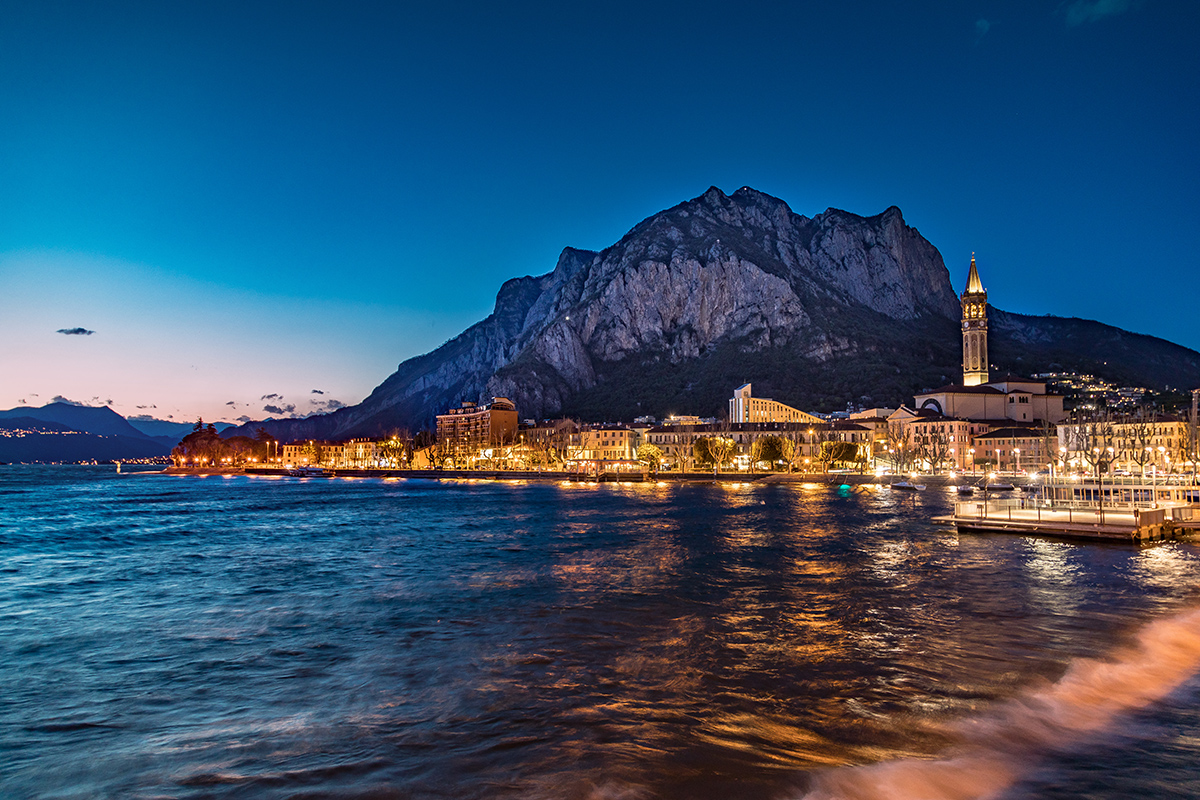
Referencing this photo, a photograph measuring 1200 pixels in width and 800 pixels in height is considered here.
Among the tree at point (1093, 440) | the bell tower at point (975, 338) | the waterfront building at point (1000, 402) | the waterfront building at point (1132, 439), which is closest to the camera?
the tree at point (1093, 440)

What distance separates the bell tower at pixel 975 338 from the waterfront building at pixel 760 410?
119ft

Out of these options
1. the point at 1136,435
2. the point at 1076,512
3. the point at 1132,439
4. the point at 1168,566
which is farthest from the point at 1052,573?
the point at 1136,435

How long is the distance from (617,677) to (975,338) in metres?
169

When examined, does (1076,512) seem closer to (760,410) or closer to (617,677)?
(617,677)

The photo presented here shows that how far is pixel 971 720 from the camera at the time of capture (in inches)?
407

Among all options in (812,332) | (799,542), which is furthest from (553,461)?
(799,542)

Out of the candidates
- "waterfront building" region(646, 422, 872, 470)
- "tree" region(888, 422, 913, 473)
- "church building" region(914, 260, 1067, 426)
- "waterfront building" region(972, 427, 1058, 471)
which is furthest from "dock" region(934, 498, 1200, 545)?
"church building" region(914, 260, 1067, 426)

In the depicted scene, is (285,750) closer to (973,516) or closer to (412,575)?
(412,575)

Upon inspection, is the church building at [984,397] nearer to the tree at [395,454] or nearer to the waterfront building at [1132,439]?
the waterfront building at [1132,439]

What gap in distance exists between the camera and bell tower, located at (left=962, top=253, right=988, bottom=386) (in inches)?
6206

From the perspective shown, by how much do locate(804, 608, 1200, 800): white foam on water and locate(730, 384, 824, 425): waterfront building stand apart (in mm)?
144035

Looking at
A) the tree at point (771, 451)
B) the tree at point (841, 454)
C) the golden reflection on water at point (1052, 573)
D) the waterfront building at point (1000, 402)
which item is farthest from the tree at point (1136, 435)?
the golden reflection on water at point (1052, 573)

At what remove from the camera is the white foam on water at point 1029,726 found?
830 cm

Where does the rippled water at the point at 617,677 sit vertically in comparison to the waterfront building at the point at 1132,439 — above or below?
below
